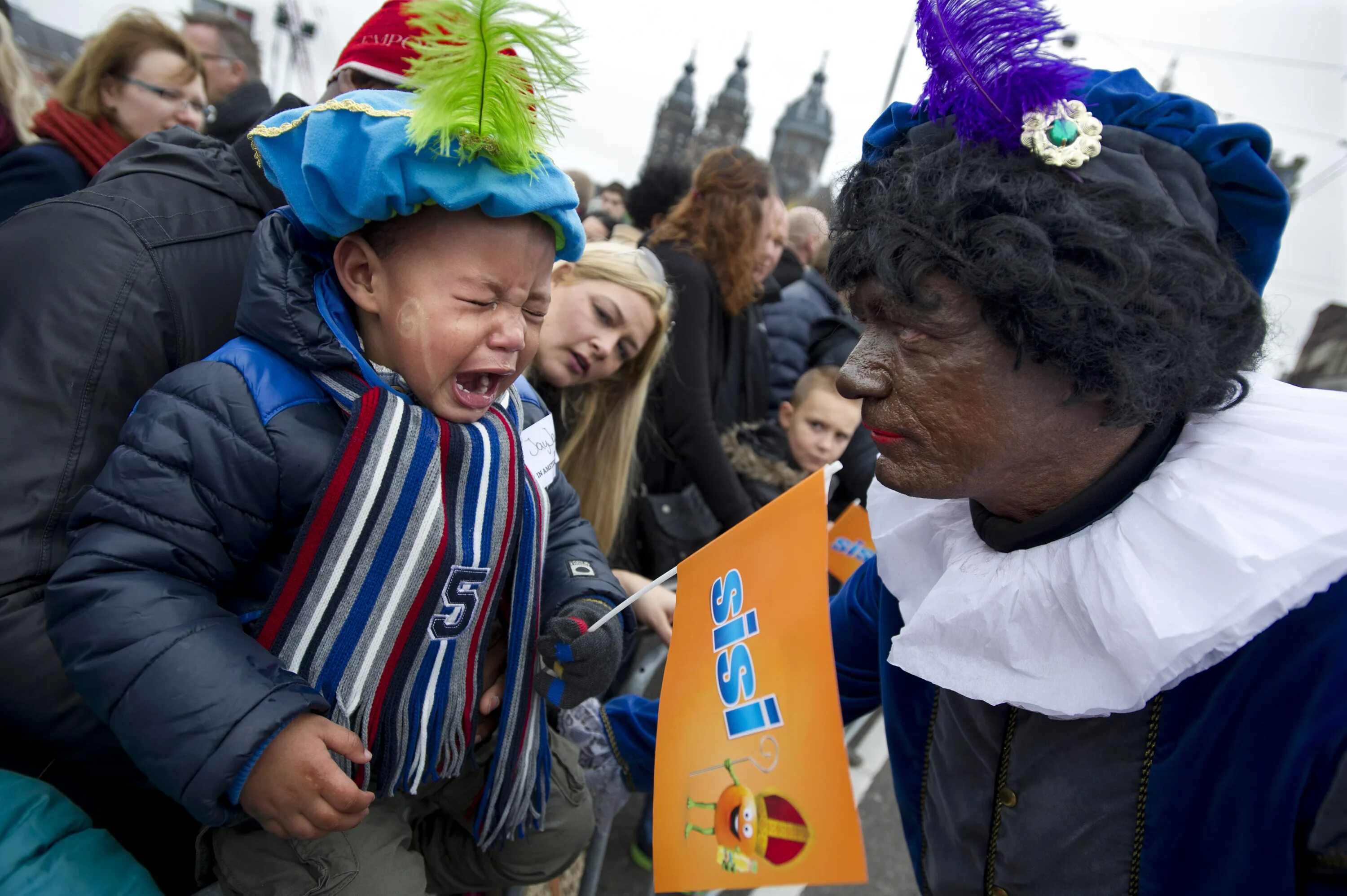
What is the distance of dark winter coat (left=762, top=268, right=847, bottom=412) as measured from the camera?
13.0ft

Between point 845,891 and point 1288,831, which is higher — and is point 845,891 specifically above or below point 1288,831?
below

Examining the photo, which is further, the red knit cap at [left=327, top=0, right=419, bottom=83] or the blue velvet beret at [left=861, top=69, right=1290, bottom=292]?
the red knit cap at [left=327, top=0, right=419, bottom=83]

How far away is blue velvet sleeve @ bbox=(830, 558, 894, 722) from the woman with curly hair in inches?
47.4

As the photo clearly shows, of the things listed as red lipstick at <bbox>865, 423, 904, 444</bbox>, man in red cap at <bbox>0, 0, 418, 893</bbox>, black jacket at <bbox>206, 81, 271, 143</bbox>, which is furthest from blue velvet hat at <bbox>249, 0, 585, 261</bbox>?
black jacket at <bbox>206, 81, 271, 143</bbox>

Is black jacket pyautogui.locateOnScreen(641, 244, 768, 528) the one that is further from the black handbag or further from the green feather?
the green feather

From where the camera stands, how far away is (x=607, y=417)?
2.55 m

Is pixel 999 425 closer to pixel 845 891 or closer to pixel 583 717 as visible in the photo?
pixel 583 717

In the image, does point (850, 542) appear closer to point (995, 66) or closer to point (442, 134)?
point (995, 66)

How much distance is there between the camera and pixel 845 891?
10.1 feet

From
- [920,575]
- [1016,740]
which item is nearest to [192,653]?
[920,575]

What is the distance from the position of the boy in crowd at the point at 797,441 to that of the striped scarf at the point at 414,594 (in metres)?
1.85

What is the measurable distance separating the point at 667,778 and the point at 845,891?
7.09 feet

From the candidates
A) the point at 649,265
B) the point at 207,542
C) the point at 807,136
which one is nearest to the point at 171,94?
the point at 649,265

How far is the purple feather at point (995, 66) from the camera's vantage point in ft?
Answer: 3.51
